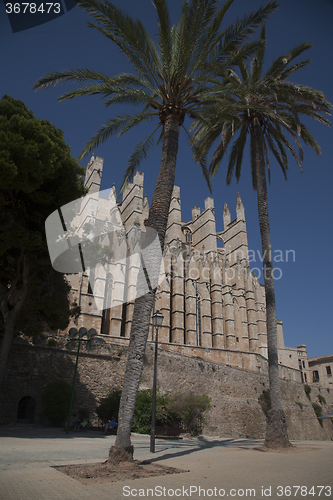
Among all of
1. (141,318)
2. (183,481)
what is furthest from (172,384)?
(183,481)

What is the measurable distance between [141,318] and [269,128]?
9.58 metres

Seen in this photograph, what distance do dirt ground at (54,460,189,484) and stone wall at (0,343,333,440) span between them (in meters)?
9.82

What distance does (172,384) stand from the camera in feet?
61.2

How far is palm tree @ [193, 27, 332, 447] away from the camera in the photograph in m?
10.3

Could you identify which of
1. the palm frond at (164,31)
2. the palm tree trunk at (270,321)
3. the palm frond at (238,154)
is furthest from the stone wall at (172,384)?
the palm frond at (164,31)

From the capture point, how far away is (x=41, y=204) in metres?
10.8

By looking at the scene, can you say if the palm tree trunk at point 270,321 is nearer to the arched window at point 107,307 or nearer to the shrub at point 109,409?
the shrub at point 109,409

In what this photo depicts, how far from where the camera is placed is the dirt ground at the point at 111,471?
15.2ft

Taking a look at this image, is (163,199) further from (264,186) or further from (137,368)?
(264,186)

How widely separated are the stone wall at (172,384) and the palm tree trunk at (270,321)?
8.63m

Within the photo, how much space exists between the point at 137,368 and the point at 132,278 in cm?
1895

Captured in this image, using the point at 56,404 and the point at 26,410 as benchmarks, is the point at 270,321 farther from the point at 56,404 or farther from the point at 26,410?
the point at 26,410

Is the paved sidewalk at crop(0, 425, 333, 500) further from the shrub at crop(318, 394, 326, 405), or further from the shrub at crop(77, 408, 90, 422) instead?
the shrub at crop(318, 394, 326, 405)

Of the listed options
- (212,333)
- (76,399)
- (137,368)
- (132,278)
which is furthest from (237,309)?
(137,368)
